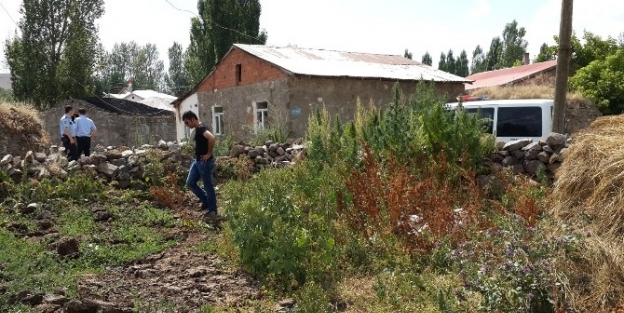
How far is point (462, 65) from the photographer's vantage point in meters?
54.9

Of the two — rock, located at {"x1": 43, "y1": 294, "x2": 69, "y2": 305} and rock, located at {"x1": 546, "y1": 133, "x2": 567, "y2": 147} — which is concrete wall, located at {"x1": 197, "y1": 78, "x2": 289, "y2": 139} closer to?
rock, located at {"x1": 546, "y1": 133, "x2": 567, "y2": 147}

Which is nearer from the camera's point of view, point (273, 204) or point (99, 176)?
point (273, 204)

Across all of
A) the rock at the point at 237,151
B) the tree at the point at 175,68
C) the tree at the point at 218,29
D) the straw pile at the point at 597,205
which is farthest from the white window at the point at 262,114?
the tree at the point at 175,68

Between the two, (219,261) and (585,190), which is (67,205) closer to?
(219,261)

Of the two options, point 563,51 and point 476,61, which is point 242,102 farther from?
point 476,61

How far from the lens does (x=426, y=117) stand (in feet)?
20.8

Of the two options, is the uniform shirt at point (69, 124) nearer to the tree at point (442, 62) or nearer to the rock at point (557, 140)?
the rock at point (557, 140)

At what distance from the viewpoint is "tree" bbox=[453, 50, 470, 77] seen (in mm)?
54438

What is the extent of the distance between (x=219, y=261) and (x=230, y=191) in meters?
0.70

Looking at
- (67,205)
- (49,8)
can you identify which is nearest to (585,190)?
(67,205)

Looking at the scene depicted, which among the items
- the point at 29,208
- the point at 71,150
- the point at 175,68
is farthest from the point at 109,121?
the point at 175,68

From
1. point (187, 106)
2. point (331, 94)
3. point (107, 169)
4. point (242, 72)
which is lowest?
point (107, 169)

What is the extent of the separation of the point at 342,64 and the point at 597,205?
1428 centimetres

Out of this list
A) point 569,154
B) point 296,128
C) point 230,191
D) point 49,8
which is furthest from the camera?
point 49,8
